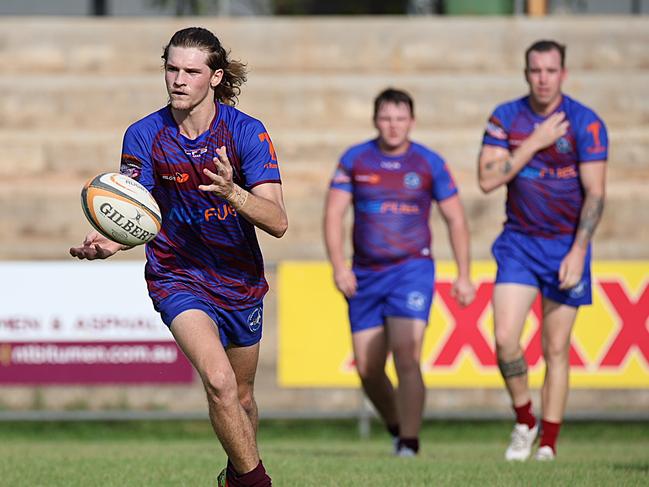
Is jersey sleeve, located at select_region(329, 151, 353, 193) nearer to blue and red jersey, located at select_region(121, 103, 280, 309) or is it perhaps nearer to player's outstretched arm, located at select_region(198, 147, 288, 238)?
blue and red jersey, located at select_region(121, 103, 280, 309)

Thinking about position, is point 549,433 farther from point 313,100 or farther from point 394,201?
point 313,100

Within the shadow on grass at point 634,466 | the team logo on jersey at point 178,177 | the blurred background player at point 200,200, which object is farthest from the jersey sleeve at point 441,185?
the team logo on jersey at point 178,177

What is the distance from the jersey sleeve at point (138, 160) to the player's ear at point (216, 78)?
1.38 ft

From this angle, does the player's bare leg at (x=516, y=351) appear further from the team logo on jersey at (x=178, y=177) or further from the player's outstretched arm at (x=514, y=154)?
the team logo on jersey at (x=178, y=177)

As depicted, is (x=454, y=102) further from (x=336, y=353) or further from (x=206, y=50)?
(x=206, y=50)

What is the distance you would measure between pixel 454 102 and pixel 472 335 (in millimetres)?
6841

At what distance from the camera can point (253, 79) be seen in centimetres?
1922

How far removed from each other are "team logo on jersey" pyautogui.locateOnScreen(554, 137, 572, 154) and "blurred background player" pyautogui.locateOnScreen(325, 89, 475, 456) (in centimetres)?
125

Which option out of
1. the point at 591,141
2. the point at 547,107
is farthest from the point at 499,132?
the point at 591,141

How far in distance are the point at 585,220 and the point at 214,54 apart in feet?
11.9

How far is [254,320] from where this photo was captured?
21.3 feet

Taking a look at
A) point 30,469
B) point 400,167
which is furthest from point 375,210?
point 30,469

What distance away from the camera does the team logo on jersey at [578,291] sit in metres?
9.17

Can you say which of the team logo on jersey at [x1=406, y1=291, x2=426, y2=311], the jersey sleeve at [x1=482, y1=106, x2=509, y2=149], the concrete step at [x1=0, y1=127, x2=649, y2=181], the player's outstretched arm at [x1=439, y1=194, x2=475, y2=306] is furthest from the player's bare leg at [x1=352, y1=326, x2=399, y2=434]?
the concrete step at [x1=0, y1=127, x2=649, y2=181]
